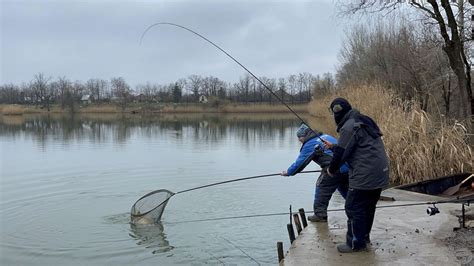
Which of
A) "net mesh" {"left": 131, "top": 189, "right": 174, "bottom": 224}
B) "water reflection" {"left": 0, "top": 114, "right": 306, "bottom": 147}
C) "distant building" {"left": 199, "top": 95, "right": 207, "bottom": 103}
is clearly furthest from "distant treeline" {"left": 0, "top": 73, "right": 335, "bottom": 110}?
"net mesh" {"left": 131, "top": 189, "right": 174, "bottom": 224}

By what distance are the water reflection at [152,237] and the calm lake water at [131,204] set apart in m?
0.02

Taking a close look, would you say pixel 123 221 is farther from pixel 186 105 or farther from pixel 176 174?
pixel 186 105

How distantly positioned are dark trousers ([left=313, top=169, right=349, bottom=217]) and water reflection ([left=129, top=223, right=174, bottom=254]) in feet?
8.07

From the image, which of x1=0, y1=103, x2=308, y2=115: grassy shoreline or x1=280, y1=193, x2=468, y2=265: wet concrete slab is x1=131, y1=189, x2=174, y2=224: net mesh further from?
x1=0, y1=103, x2=308, y2=115: grassy shoreline

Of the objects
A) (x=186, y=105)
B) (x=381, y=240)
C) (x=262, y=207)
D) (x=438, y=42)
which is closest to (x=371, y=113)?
(x=438, y=42)

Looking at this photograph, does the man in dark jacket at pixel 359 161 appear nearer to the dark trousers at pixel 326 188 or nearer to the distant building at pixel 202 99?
the dark trousers at pixel 326 188

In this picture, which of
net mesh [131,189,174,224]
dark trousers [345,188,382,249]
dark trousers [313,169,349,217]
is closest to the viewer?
dark trousers [345,188,382,249]

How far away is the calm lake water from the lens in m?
7.43

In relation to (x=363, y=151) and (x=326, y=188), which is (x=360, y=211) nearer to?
(x=363, y=151)

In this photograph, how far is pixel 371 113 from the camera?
15359 millimetres

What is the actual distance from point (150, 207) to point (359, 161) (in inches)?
189

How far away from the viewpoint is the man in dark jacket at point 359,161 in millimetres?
5195

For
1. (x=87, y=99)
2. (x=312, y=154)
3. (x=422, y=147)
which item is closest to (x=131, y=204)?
(x=312, y=154)

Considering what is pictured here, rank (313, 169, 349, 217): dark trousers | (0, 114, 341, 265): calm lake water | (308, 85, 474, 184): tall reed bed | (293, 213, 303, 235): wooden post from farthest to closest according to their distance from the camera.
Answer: (308, 85, 474, 184): tall reed bed → (0, 114, 341, 265): calm lake water → (313, 169, 349, 217): dark trousers → (293, 213, 303, 235): wooden post
